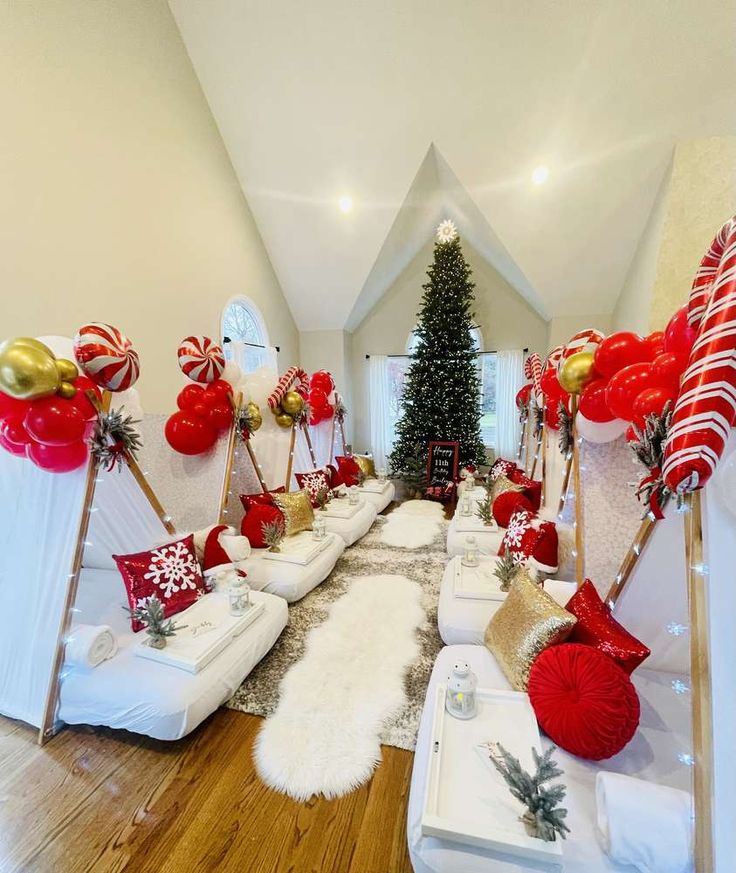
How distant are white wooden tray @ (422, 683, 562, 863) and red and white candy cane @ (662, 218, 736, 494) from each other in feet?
3.32

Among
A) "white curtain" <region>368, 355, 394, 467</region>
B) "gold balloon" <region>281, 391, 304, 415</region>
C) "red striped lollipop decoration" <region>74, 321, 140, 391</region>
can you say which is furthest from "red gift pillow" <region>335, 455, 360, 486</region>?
"red striped lollipop decoration" <region>74, 321, 140, 391</region>

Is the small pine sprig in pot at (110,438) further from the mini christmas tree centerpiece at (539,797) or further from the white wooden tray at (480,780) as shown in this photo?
the mini christmas tree centerpiece at (539,797)

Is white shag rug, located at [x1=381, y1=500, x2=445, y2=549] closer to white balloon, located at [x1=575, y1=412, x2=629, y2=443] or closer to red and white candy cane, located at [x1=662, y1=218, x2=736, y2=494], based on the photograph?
white balloon, located at [x1=575, y1=412, x2=629, y2=443]

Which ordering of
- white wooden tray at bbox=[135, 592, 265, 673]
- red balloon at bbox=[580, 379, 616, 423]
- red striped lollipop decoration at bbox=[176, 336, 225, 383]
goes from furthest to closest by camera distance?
red striped lollipop decoration at bbox=[176, 336, 225, 383]
red balloon at bbox=[580, 379, 616, 423]
white wooden tray at bbox=[135, 592, 265, 673]

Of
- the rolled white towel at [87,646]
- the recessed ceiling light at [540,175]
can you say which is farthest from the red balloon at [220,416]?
the recessed ceiling light at [540,175]

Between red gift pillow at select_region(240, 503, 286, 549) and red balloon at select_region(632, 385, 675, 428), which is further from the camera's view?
red gift pillow at select_region(240, 503, 286, 549)

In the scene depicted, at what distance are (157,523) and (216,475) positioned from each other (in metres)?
0.69

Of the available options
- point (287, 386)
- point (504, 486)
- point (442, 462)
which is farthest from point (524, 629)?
point (442, 462)

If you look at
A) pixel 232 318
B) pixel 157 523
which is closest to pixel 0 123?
pixel 232 318

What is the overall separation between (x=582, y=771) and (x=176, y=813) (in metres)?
1.49

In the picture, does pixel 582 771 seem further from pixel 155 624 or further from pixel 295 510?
pixel 295 510

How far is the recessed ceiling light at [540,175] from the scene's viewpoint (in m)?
3.98

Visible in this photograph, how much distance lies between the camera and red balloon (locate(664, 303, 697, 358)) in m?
1.29

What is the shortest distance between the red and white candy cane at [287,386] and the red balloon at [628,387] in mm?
3052
